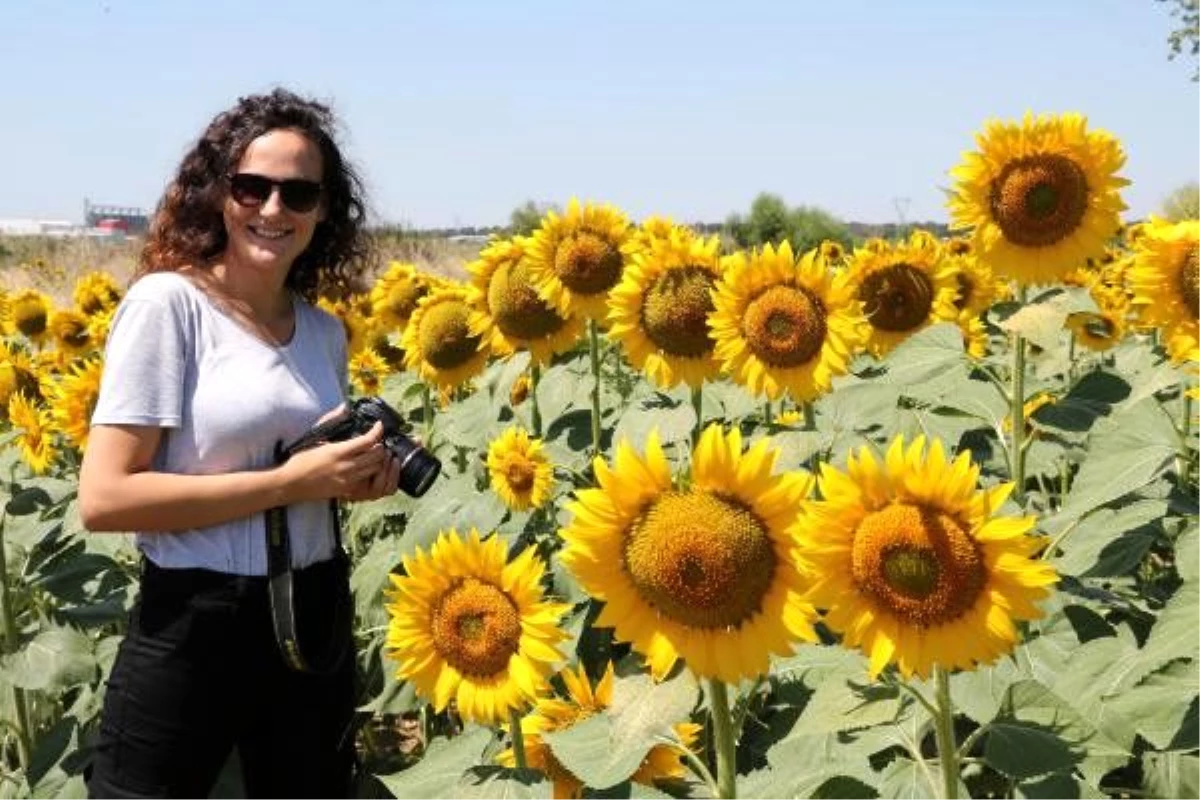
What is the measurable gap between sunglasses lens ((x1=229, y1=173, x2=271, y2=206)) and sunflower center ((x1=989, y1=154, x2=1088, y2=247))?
Answer: 1482 mm

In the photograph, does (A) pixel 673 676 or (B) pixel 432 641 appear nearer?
(A) pixel 673 676

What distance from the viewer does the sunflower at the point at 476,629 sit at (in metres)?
2.08

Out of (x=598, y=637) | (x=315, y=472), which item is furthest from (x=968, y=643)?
(x=598, y=637)

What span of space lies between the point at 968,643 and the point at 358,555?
2678mm

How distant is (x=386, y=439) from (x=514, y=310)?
109 centimetres

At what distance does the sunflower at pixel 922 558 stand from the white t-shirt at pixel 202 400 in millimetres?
1202

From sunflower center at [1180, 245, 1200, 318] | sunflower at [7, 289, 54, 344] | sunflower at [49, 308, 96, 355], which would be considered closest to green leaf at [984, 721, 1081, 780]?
sunflower center at [1180, 245, 1200, 318]

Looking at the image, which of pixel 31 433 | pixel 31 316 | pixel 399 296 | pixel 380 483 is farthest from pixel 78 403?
pixel 31 316

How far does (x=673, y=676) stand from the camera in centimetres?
172

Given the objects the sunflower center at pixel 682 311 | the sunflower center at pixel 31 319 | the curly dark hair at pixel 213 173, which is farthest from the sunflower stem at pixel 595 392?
the sunflower center at pixel 31 319

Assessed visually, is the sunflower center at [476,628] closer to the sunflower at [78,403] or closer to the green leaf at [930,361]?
the green leaf at [930,361]

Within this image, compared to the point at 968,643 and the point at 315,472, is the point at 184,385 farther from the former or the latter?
the point at 968,643

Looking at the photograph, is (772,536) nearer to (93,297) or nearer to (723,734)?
(723,734)

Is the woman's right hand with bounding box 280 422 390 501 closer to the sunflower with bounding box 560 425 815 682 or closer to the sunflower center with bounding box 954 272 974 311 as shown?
the sunflower with bounding box 560 425 815 682
